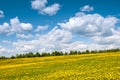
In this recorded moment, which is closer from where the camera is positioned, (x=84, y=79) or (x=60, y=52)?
(x=84, y=79)

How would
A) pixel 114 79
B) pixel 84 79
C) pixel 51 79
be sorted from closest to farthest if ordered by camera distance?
pixel 114 79, pixel 84 79, pixel 51 79


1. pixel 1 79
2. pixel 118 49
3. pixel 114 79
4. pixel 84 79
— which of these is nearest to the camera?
pixel 114 79

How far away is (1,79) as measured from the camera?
34094 mm

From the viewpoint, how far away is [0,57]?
151m

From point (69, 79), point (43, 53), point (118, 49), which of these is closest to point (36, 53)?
point (43, 53)

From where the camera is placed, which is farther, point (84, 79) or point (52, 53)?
point (52, 53)

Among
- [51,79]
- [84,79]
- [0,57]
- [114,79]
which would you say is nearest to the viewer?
[114,79]

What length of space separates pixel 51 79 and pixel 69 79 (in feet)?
8.90

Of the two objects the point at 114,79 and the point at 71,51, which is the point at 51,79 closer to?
the point at 114,79

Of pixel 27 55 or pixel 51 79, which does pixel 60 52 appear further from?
pixel 51 79

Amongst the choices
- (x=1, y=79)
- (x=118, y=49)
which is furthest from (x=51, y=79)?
(x=118, y=49)

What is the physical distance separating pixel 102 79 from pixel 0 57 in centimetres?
13423

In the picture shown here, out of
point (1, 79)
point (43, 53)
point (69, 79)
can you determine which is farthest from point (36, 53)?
point (69, 79)

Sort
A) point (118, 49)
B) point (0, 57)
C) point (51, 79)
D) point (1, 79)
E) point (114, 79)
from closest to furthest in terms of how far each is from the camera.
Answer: point (114, 79) < point (51, 79) < point (1, 79) < point (118, 49) < point (0, 57)
